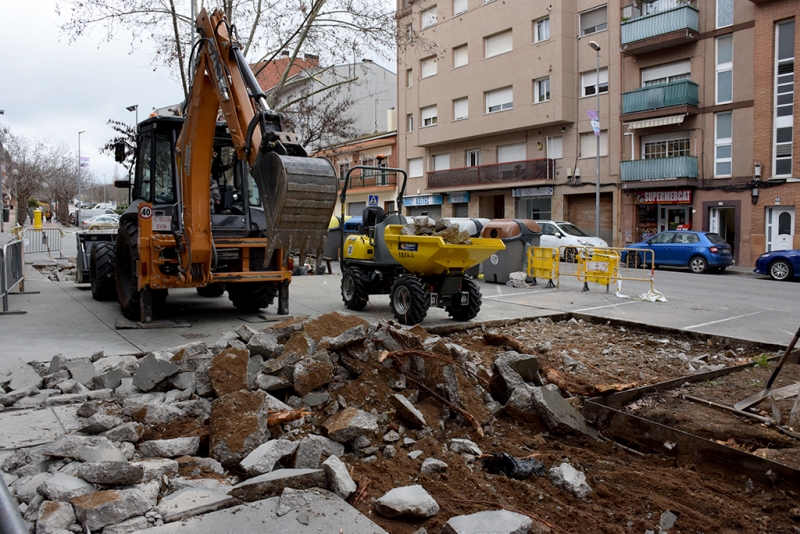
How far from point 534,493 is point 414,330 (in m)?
2.89

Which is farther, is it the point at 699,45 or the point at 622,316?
the point at 699,45

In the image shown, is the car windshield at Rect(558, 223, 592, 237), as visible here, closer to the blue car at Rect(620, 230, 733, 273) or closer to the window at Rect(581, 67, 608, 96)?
the blue car at Rect(620, 230, 733, 273)

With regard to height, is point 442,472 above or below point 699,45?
below

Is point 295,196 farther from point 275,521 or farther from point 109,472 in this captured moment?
point 275,521

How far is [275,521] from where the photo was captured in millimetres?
3434

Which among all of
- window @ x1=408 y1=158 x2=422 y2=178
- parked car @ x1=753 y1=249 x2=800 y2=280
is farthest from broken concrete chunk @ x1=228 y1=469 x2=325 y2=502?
window @ x1=408 y1=158 x2=422 y2=178

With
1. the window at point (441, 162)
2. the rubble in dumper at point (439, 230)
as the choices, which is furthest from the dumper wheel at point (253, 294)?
the window at point (441, 162)

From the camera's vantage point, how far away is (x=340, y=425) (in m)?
4.50

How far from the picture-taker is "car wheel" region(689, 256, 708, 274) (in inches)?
912

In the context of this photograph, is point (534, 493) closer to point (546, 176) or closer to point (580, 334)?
point (580, 334)

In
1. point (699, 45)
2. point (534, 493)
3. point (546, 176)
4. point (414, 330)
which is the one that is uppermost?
point (699, 45)

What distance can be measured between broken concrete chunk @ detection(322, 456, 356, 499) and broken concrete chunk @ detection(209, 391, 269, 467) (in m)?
0.61

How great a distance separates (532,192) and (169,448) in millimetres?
32373

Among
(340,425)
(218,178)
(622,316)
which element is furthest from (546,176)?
(340,425)
